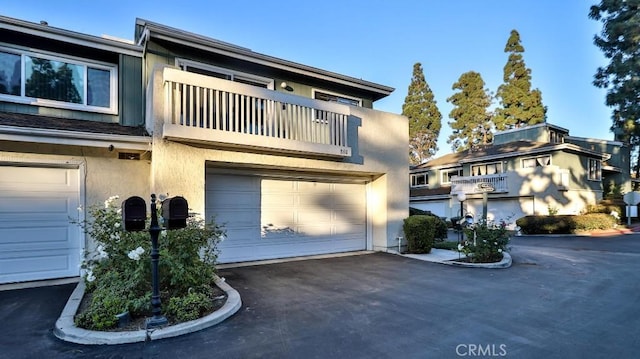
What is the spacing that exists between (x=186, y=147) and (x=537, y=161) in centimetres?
2458

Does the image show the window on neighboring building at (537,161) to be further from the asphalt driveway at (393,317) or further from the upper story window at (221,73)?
the upper story window at (221,73)

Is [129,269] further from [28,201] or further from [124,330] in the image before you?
[28,201]

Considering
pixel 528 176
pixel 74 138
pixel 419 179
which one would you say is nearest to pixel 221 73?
pixel 74 138

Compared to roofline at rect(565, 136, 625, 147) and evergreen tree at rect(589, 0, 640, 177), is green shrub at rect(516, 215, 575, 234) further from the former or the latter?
roofline at rect(565, 136, 625, 147)

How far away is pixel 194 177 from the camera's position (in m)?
7.46

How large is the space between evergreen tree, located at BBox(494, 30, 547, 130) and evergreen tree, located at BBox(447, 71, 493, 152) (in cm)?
252

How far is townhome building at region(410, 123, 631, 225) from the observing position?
22797 mm

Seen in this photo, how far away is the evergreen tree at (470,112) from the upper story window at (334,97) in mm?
29876

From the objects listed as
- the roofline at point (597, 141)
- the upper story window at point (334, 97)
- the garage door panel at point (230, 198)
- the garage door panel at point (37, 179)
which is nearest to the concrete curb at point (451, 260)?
the garage door panel at point (230, 198)

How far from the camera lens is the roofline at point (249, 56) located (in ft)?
28.3

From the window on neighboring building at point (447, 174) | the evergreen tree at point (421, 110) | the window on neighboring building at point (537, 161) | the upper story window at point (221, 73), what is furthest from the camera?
the evergreen tree at point (421, 110)

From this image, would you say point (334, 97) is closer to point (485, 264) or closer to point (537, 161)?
point (485, 264)

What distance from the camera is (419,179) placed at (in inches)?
1309

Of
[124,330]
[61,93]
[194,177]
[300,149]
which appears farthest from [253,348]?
[61,93]
